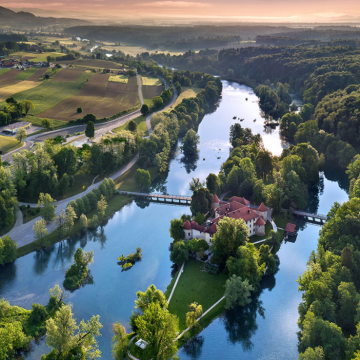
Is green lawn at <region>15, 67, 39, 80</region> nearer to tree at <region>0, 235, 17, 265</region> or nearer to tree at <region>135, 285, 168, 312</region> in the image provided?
tree at <region>0, 235, 17, 265</region>

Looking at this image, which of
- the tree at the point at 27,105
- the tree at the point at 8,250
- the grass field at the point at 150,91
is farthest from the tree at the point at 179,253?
the grass field at the point at 150,91

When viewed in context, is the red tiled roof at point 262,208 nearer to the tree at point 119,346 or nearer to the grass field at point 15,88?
the tree at point 119,346

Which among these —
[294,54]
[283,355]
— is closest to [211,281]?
[283,355]

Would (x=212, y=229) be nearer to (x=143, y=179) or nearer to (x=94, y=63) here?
(x=143, y=179)

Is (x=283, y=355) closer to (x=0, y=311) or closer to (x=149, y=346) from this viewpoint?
(x=149, y=346)

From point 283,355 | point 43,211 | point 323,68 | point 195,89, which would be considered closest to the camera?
point 283,355

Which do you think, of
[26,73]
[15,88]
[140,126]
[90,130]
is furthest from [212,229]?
[26,73]
